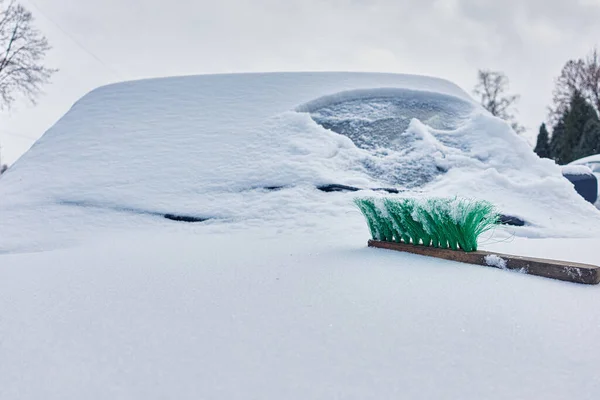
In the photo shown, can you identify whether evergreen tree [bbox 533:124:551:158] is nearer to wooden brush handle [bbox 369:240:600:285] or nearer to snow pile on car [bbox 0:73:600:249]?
snow pile on car [bbox 0:73:600:249]

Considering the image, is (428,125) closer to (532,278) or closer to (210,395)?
(532,278)

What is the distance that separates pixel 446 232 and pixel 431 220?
0.09 meters

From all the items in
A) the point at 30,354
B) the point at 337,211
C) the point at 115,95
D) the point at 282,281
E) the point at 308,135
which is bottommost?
the point at 30,354

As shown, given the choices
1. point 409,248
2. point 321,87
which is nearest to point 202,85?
point 321,87

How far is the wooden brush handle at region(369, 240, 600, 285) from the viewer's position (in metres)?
1.63

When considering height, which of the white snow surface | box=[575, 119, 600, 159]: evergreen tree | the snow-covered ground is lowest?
the snow-covered ground

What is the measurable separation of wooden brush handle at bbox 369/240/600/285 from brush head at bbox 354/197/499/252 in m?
0.06

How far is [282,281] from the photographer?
5.69 ft

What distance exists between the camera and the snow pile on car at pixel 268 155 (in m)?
3.58

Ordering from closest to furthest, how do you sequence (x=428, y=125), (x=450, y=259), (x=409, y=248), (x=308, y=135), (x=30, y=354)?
(x=30, y=354) → (x=450, y=259) → (x=409, y=248) → (x=308, y=135) → (x=428, y=125)

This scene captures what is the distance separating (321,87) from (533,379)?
15.8 ft

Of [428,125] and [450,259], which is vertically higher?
[428,125]

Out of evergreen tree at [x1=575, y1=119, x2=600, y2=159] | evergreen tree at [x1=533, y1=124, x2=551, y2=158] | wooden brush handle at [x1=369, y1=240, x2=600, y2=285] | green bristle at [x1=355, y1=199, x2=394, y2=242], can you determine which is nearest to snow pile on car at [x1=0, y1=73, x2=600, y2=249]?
green bristle at [x1=355, y1=199, x2=394, y2=242]

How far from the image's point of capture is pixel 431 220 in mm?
2121
